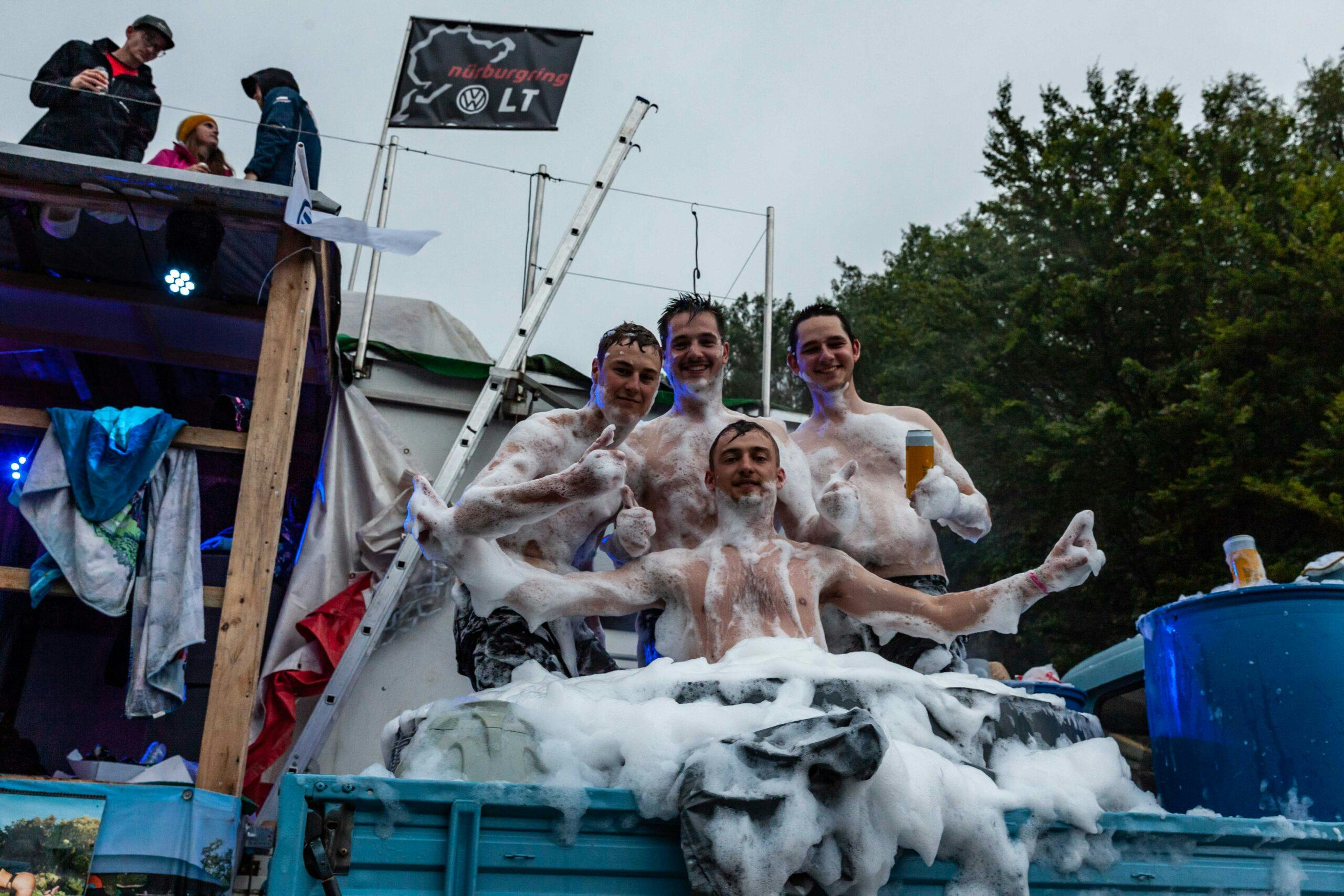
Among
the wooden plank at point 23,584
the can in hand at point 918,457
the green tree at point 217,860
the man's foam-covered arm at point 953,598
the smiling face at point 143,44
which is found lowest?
the green tree at point 217,860

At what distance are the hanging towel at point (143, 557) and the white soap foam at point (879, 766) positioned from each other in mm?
2745

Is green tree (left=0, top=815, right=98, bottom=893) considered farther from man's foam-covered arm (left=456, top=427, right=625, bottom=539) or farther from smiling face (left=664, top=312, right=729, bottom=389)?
smiling face (left=664, top=312, right=729, bottom=389)

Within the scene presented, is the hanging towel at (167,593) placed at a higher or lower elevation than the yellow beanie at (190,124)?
lower

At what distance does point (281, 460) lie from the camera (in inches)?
202

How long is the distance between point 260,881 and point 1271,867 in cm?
464

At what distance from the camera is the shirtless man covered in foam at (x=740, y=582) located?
3312 mm

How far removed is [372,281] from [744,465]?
4534mm

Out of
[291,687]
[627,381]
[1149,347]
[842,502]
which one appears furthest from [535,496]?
[1149,347]

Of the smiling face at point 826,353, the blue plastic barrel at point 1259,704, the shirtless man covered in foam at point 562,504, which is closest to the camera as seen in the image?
the blue plastic barrel at point 1259,704

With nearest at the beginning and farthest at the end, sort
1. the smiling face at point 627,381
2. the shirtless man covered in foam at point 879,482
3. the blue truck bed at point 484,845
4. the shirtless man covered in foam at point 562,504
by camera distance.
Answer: the blue truck bed at point 484,845 < the shirtless man covered in foam at point 562,504 < the shirtless man covered in foam at point 879,482 < the smiling face at point 627,381

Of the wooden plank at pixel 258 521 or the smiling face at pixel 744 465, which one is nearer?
the smiling face at pixel 744 465

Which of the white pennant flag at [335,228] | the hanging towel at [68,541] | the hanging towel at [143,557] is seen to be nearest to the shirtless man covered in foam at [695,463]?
the white pennant flag at [335,228]

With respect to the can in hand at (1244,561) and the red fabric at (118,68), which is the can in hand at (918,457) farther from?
Answer: the red fabric at (118,68)

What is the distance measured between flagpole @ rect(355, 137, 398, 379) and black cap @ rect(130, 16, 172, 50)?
1583 mm
